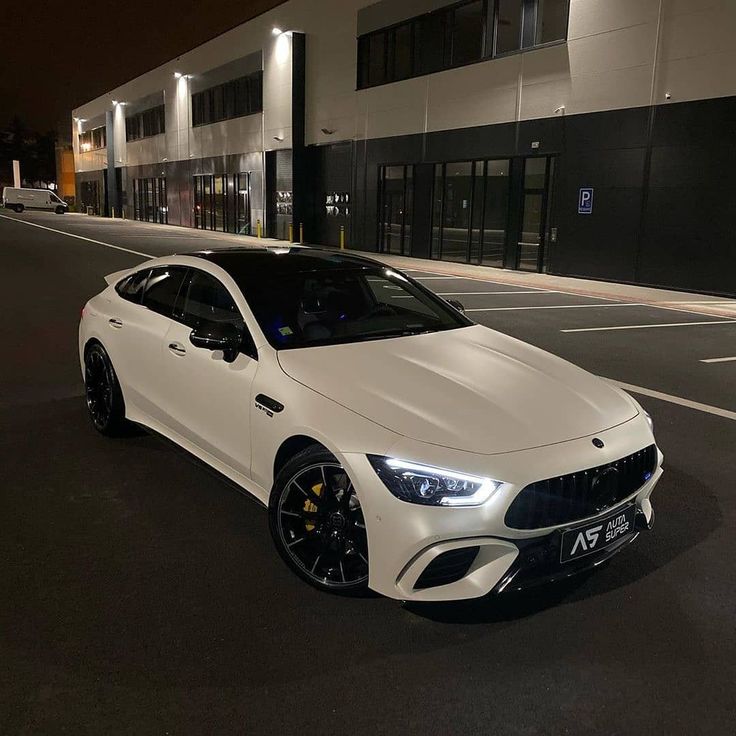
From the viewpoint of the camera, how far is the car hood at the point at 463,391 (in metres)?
3.46

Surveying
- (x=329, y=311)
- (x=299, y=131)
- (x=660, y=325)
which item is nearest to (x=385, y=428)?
(x=329, y=311)

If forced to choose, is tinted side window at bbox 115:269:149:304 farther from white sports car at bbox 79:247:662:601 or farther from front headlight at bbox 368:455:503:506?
front headlight at bbox 368:455:503:506

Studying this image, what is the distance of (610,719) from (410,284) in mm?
3310

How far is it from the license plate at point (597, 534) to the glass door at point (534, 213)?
60.1 ft

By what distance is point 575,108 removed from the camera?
19.6 meters

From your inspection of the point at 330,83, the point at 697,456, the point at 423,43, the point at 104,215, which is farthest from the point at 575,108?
the point at 104,215

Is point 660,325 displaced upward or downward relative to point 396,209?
downward

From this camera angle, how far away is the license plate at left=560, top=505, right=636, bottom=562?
3348mm

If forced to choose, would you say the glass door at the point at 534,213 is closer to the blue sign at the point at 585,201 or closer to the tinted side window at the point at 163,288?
the blue sign at the point at 585,201

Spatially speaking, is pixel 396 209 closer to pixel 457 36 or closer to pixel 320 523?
pixel 457 36

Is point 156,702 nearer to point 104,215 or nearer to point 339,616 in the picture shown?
point 339,616

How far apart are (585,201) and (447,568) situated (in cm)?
1783

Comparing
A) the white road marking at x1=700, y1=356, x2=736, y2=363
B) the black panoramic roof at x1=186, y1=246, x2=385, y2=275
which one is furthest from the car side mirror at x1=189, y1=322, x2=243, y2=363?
the white road marking at x1=700, y1=356, x2=736, y2=363

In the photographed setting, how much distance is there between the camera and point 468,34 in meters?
23.2
